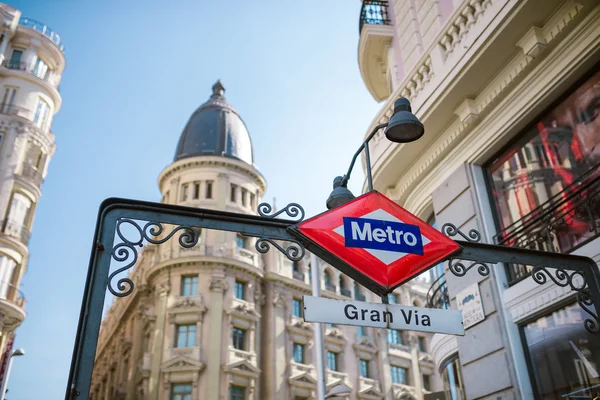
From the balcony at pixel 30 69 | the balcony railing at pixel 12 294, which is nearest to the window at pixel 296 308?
the balcony railing at pixel 12 294

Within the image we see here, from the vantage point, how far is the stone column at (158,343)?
3067cm

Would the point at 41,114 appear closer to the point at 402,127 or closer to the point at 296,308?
the point at 296,308

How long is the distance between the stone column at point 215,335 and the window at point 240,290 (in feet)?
4.19

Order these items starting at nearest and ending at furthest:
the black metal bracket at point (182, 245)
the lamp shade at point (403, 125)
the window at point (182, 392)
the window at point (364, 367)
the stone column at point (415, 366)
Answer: the black metal bracket at point (182, 245)
the lamp shade at point (403, 125)
the window at point (182, 392)
the window at point (364, 367)
the stone column at point (415, 366)

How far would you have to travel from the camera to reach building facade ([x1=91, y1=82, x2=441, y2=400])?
3138 cm

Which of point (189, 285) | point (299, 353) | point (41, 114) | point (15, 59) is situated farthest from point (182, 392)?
point (15, 59)

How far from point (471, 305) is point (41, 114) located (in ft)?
105

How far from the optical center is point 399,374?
4000cm

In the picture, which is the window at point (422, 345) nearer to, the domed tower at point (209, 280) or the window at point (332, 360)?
the window at point (332, 360)

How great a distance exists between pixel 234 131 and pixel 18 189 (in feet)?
51.6

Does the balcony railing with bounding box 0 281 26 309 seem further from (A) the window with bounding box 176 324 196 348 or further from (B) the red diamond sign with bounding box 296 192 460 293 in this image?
(B) the red diamond sign with bounding box 296 192 460 293

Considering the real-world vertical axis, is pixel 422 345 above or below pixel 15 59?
below

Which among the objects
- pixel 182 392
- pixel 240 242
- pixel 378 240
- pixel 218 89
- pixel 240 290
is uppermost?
pixel 218 89

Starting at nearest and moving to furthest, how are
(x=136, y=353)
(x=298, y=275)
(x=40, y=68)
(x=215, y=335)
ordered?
(x=215, y=335), (x=40, y=68), (x=136, y=353), (x=298, y=275)
